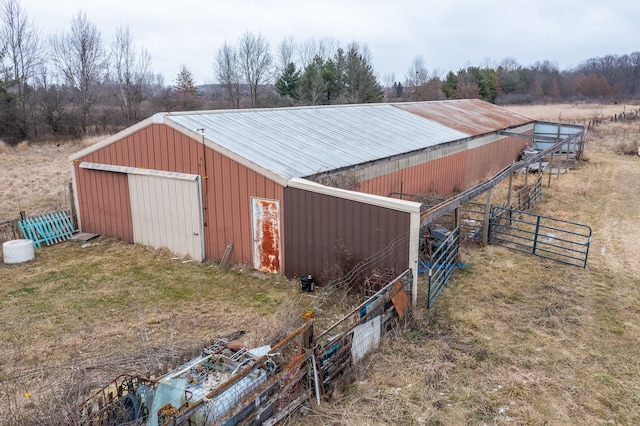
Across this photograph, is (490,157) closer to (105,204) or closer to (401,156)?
(401,156)

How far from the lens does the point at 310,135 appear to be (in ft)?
48.3

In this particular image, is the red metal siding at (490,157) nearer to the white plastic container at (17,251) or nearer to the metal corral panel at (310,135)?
the metal corral panel at (310,135)

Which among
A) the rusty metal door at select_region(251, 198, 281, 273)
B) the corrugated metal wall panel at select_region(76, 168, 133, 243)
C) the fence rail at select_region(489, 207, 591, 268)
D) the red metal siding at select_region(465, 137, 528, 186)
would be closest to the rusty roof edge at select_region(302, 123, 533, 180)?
the red metal siding at select_region(465, 137, 528, 186)

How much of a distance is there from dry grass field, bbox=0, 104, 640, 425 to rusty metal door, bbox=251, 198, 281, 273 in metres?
0.43

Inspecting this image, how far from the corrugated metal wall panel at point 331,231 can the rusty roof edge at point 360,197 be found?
3.5 inches

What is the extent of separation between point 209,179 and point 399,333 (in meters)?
6.14

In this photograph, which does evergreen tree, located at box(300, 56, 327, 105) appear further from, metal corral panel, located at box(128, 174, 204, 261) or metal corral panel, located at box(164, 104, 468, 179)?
metal corral panel, located at box(128, 174, 204, 261)

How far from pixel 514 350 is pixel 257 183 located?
6.32m

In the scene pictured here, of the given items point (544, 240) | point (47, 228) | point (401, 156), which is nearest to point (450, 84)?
point (401, 156)

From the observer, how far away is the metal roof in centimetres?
1175

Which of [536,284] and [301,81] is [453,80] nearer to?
[301,81]

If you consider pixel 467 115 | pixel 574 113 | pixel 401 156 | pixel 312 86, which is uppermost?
pixel 312 86

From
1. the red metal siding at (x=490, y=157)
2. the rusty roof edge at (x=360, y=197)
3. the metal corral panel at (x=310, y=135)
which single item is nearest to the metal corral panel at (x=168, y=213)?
the metal corral panel at (x=310, y=135)

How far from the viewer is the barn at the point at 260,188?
975 cm
